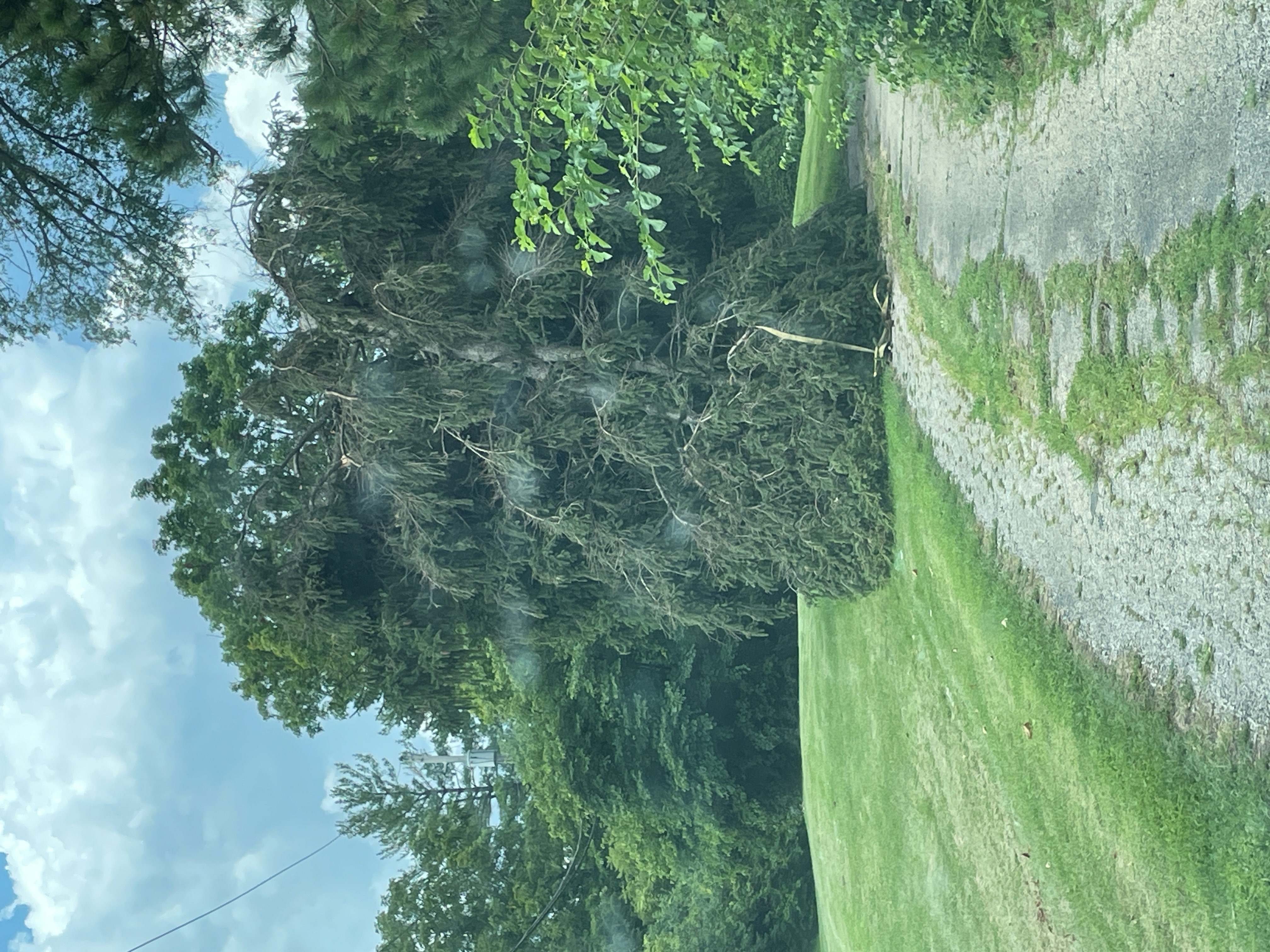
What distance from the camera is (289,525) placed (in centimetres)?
1559

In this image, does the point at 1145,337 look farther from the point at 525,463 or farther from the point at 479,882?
the point at 479,882

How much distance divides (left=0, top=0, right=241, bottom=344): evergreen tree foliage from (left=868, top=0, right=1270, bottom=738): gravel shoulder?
21.7ft

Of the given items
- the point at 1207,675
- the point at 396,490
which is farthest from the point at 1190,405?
the point at 396,490

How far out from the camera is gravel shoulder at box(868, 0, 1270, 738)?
551 centimetres

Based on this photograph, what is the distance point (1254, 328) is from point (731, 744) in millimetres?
17953

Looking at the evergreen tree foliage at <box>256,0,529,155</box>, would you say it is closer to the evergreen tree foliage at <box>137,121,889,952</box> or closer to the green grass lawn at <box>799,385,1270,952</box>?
the evergreen tree foliage at <box>137,121,889,952</box>

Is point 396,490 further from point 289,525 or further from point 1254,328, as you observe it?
point 1254,328

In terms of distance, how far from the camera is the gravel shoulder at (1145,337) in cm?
551

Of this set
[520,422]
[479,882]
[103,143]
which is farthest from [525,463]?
[479,882]

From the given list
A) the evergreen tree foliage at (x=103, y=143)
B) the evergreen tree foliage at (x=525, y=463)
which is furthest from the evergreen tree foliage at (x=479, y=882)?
the evergreen tree foliage at (x=103, y=143)

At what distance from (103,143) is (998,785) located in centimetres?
977

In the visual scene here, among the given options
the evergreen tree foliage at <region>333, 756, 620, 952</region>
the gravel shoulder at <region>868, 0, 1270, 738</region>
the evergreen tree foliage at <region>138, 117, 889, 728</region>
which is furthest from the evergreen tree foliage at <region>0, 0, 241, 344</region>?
the evergreen tree foliage at <region>333, 756, 620, 952</region>

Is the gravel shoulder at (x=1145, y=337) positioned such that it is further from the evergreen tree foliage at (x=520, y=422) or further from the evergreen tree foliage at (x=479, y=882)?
the evergreen tree foliage at (x=479, y=882)

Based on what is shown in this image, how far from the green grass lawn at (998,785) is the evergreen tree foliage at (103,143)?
7849mm
